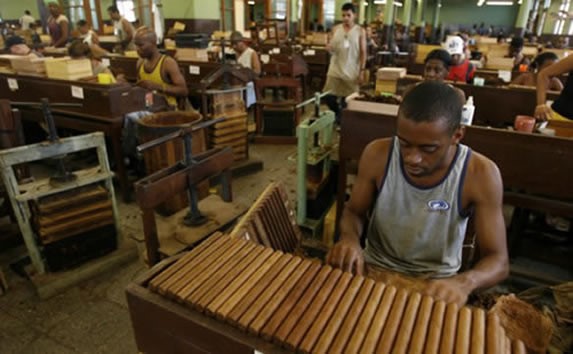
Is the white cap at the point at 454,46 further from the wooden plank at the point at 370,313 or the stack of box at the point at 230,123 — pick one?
the wooden plank at the point at 370,313

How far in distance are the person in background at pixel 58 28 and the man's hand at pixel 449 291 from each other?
28.1ft

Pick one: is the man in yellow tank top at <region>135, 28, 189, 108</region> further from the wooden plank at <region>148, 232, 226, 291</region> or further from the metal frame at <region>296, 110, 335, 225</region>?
the wooden plank at <region>148, 232, 226, 291</region>

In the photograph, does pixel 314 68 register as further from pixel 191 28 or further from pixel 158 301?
pixel 158 301

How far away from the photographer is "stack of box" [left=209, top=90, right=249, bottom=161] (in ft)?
13.1

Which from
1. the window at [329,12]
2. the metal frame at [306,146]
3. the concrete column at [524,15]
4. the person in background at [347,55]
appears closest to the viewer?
the metal frame at [306,146]

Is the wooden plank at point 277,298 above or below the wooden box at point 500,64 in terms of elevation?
below

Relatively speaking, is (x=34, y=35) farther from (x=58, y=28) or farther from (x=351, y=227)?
(x=351, y=227)

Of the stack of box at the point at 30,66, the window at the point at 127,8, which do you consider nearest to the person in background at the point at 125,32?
the window at the point at 127,8

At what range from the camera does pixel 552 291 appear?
1.62 m

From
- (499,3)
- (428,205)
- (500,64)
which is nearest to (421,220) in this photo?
(428,205)

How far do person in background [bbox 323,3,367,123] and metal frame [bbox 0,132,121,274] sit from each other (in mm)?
3017

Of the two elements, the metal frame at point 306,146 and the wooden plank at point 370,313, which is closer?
the wooden plank at point 370,313

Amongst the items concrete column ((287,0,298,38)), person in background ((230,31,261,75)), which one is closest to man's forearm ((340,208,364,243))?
person in background ((230,31,261,75))

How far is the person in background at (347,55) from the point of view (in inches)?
188
